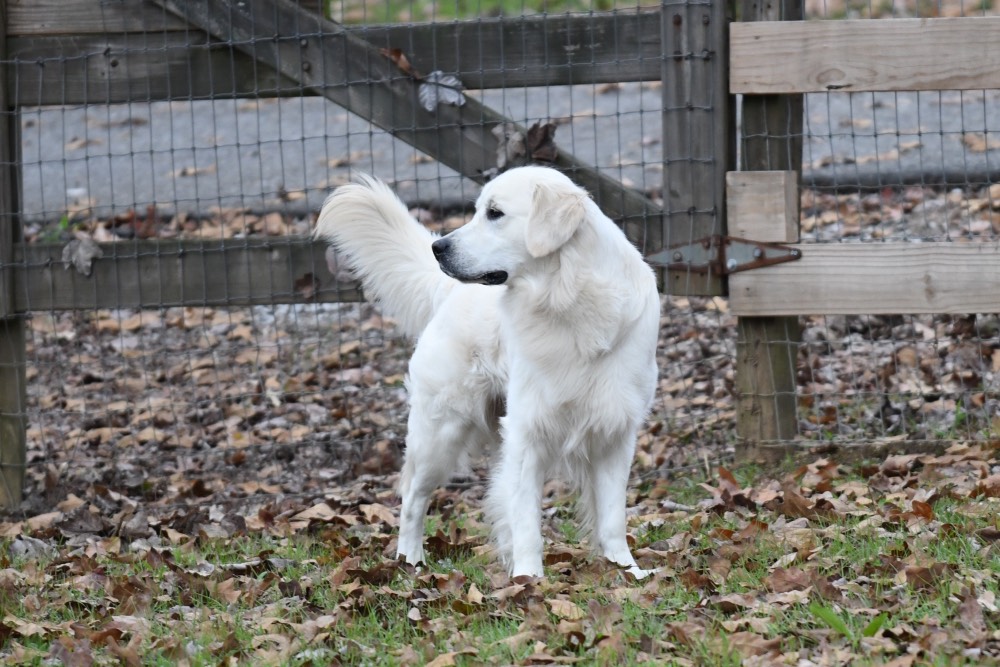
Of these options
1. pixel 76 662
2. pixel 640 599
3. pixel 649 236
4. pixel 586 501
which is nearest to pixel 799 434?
pixel 649 236

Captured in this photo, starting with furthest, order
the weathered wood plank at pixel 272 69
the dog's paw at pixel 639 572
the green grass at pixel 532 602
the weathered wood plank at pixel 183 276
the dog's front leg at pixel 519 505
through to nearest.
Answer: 1. the weathered wood plank at pixel 183 276
2. the weathered wood plank at pixel 272 69
3. the dog's front leg at pixel 519 505
4. the dog's paw at pixel 639 572
5. the green grass at pixel 532 602

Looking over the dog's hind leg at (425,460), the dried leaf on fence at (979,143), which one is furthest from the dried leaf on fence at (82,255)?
the dried leaf on fence at (979,143)

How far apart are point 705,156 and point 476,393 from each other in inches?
60.7

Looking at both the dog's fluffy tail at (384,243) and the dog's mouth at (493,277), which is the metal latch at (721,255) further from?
the dog's mouth at (493,277)

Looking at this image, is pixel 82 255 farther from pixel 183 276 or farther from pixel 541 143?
pixel 541 143

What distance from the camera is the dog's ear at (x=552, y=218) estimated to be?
155 inches

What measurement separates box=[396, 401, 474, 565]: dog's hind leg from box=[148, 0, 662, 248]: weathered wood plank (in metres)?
1.23

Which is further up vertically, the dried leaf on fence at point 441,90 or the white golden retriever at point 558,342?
the dried leaf on fence at point 441,90

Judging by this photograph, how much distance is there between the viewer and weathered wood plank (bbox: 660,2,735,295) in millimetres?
5133

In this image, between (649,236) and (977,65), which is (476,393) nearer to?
(649,236)

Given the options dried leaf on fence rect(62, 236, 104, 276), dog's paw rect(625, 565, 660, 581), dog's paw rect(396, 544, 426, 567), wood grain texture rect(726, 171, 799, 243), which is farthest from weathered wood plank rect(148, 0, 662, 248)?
dog's paw rect(625, 565, 660, 581)

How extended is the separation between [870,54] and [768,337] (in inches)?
50.2

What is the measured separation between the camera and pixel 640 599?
3500 millimetres

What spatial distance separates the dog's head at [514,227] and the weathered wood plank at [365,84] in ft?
4.05
